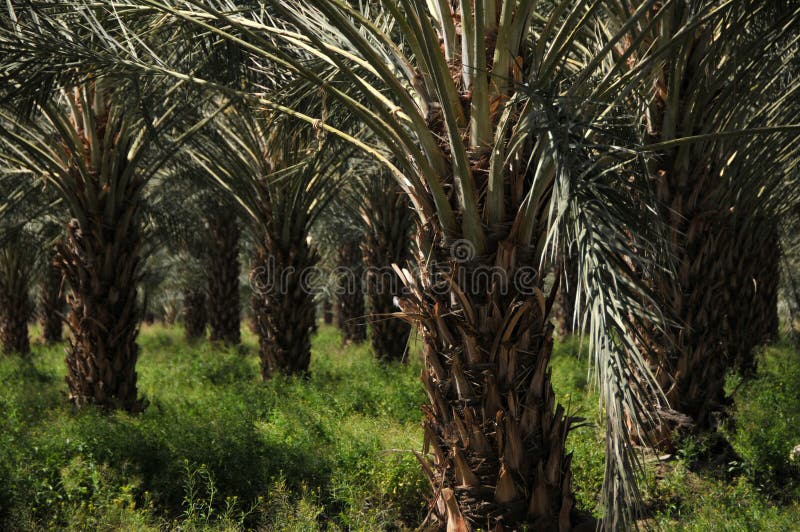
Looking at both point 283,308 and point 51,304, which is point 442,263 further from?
A: point 51,304

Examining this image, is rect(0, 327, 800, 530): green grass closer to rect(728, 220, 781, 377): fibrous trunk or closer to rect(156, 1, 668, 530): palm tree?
rect(156, 1, 668, 530): palm tree

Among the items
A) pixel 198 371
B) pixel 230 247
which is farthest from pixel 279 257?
pixel 230 247

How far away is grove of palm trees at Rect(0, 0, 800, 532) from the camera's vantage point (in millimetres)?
4229

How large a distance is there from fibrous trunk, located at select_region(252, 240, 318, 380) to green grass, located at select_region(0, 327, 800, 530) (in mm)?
2086

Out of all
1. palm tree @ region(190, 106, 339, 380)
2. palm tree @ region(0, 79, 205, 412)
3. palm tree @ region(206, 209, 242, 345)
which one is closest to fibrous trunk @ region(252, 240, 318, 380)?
palm tree @ region(190, 106, 339, 380)

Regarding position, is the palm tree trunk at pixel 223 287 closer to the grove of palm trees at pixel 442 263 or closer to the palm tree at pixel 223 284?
the palm tree at pixel 223 284

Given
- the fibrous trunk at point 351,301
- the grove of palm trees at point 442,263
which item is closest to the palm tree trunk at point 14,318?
the grove of palm trees at point 442,263

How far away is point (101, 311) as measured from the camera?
8.77 meters

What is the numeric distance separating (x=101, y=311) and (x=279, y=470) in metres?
3.58

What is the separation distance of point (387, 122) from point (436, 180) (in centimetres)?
51

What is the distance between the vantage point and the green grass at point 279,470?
589cm

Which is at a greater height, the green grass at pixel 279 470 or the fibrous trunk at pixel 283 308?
the fibrous trunk at pixel 283 308

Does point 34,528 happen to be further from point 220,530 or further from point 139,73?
point 139,73

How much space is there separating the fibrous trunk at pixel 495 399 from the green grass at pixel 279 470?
16.7 inches
